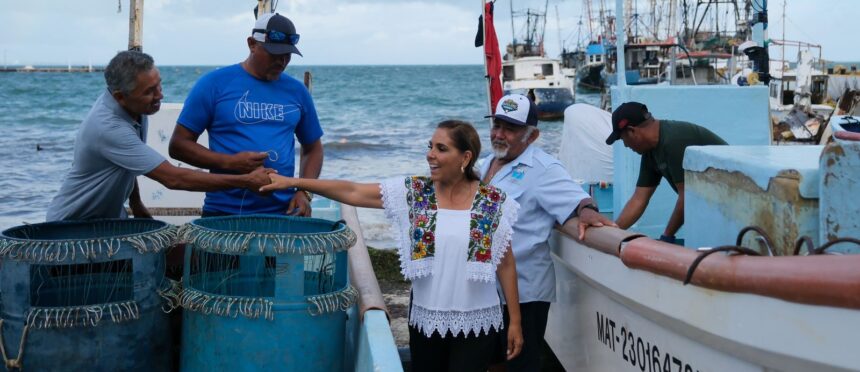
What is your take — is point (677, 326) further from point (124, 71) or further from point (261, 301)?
point (124, 71)

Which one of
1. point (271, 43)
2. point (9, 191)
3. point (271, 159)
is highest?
point (271, 43)

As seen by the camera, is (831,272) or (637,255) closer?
(831,272)

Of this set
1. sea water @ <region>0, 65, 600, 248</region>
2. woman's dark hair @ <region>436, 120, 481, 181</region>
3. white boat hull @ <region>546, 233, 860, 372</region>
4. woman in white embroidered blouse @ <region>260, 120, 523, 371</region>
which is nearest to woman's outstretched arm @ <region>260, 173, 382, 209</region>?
woman in white embroidered blouse @ <region>260, 120, 523, 371</region>

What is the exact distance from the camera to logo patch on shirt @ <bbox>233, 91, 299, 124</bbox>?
404 cm

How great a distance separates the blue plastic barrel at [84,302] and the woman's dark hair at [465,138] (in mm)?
1232

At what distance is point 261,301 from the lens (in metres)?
3.21

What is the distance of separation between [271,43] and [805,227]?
7.90ft

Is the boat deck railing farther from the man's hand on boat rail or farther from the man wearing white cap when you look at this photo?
the man wearing white cap

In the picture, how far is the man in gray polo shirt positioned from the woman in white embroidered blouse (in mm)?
722

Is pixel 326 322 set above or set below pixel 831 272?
below

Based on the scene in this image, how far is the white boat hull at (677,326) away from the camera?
2469 mm

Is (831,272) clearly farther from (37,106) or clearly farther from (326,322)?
(37,106)

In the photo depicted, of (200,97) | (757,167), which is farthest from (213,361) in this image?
(757,167)

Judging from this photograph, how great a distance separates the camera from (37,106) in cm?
4181
